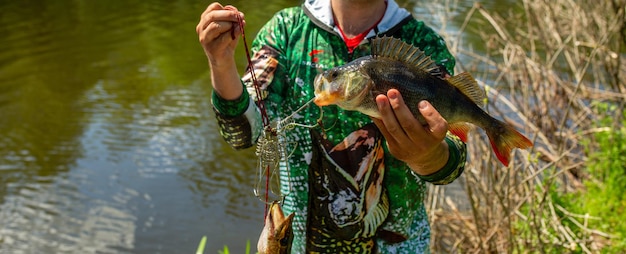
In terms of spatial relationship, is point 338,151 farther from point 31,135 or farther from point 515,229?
point 31,135

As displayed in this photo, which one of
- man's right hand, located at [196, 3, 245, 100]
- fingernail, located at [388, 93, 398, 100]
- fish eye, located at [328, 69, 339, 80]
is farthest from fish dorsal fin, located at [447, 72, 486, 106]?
man's right hand, located at [196, 3, 245, 100]

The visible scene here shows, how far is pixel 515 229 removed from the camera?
5.33 metres

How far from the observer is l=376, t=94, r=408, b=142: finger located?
222cm

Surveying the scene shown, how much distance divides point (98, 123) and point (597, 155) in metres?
6.89

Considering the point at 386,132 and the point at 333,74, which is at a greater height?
the point at 333,74

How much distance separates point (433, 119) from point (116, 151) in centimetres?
762

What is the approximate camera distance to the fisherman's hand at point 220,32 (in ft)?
7.64

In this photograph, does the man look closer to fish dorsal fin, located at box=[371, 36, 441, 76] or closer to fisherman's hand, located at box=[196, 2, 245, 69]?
fisherman's hand, located at box=[196, 2, 245, 69]

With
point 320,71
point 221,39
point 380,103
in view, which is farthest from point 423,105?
point 221,39

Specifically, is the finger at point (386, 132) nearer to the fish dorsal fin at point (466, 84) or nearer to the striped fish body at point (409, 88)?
the striped fish body at point (409, 88)

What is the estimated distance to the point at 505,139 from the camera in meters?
2.50

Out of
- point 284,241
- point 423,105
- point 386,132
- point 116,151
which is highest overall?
point 423,105

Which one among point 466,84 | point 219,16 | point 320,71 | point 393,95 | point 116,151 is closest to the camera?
point 393,95

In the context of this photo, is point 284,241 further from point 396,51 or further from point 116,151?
point 116,151
